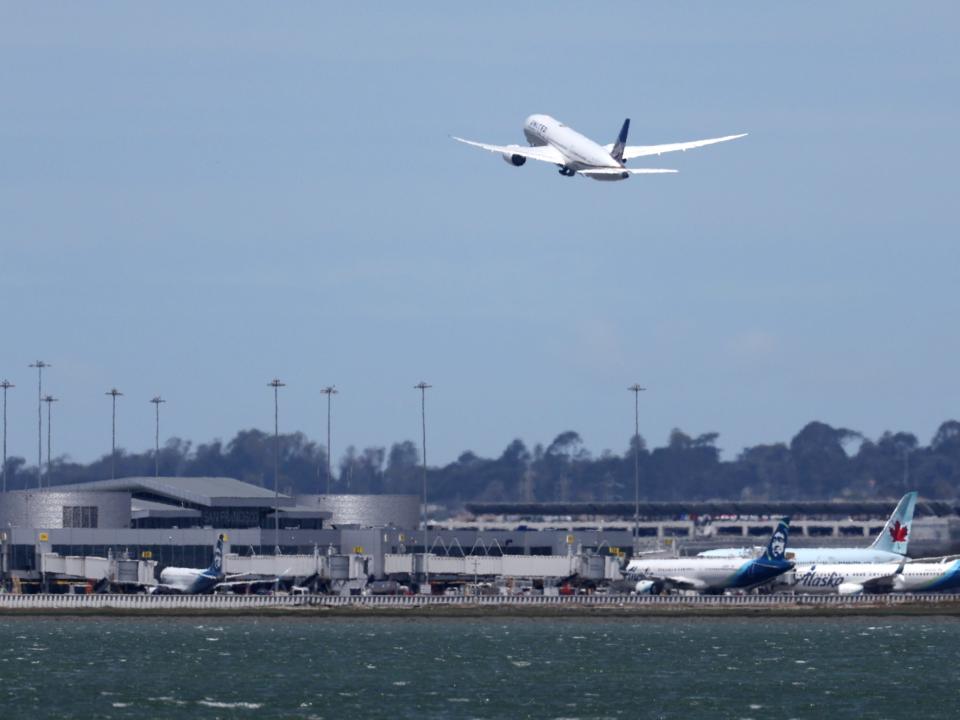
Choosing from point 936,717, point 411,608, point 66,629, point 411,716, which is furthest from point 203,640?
point 936,717

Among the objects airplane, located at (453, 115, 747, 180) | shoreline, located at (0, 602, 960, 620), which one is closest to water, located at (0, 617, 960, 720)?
shoreline, located at (0, 602, 960, 620)

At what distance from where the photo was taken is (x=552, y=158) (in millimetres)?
181375

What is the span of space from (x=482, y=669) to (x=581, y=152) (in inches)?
2047

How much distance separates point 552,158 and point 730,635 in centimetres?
3984

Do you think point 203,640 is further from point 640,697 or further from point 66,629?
point 640,697

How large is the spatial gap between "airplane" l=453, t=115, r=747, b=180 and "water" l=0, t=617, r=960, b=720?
114 ft

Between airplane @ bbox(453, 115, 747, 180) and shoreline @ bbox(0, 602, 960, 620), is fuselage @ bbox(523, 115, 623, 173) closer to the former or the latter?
airplane @ bbox(453, 115, 747, 180)

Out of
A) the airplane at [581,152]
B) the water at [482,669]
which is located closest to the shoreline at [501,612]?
the water at [482,669]

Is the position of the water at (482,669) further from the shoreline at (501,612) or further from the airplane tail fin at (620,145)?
the airplane tail fin at (620,145)

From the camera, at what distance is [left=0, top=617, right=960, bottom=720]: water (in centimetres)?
11600

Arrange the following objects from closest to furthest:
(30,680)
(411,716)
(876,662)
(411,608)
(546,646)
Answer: (411,716), (30,680), (876,662), (546,646), (411,608)

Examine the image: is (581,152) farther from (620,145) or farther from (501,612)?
(501,612)

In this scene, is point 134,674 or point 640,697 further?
point 134,674

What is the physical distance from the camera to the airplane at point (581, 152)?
172625 mm
